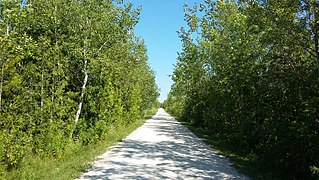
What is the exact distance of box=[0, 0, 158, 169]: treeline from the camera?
7195mm

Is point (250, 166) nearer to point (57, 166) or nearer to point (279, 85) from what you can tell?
point (279, 85)

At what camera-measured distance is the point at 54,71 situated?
9.33 meters

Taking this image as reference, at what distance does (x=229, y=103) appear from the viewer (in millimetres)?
15078

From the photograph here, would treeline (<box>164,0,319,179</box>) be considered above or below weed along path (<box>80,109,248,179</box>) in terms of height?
above

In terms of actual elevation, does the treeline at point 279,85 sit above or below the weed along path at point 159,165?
above

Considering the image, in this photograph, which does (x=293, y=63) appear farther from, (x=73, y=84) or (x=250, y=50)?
(x=73, y=84)

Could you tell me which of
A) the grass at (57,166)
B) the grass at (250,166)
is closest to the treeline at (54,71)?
the grass at (57,166)

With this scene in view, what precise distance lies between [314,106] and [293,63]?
248 cm

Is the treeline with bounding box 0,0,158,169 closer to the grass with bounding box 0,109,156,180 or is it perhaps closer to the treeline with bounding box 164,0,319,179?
the grass with bounding box 0,109,156,180

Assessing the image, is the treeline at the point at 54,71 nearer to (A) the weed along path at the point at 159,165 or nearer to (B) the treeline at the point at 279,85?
(A) the weed along path at the point at 159,165

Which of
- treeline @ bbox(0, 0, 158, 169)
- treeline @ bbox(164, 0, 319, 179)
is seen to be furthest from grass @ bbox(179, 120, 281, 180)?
treeline @ bbox(0, 0, 158, 169)

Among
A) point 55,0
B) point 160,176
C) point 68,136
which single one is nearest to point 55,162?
point 68,136

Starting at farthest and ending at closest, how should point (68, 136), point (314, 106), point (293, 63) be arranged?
point (68, 136)
point (293, 63)
point (314, 106)

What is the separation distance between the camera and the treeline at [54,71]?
283 inches
